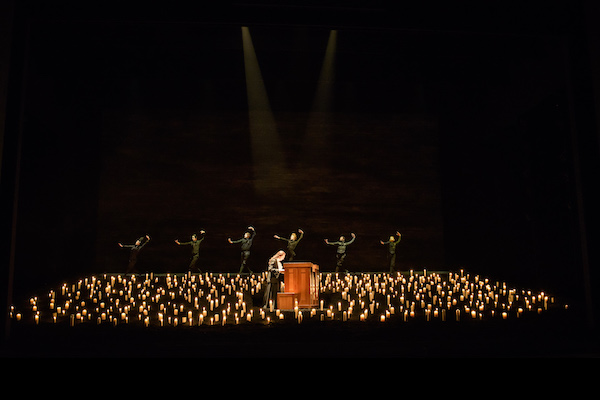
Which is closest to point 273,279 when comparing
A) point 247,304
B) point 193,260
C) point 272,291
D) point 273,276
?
point 273,276

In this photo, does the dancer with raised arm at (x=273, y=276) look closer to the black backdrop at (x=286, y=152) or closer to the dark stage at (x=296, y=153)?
the dark stage at (x=296, y=153)

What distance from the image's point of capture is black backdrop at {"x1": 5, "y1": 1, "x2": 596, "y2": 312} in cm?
1366

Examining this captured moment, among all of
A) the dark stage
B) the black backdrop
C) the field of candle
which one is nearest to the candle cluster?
the field of candle

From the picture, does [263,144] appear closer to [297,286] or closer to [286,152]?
[286,152]

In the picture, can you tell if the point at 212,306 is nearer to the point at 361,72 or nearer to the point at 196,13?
the point at 196,13

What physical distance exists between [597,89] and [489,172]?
887 cm

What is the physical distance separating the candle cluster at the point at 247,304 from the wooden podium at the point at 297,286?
0.18 meters

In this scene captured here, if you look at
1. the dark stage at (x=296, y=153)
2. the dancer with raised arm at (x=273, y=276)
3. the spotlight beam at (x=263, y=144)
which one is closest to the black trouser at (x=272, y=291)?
the dancer with raised arm at (x=273, y=276)

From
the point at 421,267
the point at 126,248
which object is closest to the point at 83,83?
the point at 126,248

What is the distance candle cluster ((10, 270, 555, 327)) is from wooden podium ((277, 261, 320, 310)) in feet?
0.58

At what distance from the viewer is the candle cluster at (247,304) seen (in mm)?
8023

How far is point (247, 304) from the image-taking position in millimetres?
9609

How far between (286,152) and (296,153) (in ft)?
1.32

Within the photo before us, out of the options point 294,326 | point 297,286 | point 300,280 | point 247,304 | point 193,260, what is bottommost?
point 294,326
